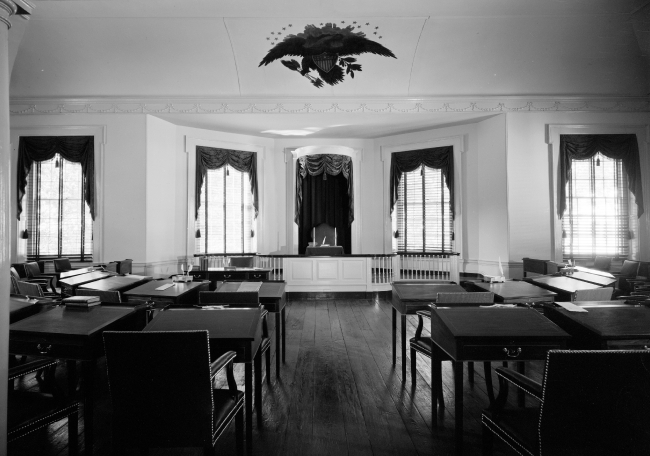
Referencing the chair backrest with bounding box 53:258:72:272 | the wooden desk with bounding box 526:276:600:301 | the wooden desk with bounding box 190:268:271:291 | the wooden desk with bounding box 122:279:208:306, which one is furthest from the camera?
the chair backrest with bounding box 53:258:72:272

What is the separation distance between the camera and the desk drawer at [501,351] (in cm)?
196

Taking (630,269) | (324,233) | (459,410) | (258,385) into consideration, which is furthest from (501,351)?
(324,233)

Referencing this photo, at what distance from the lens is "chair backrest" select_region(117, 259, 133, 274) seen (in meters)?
6.39

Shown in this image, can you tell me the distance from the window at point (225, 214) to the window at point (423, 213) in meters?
3.54

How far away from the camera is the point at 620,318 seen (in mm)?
2209

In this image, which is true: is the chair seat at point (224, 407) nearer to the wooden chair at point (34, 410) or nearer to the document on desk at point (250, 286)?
the wooden chair at point (34, 410)

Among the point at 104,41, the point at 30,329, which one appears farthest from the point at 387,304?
the point at 104,41

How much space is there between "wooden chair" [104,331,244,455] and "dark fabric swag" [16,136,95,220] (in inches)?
267

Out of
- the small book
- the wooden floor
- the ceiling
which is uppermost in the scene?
the ceiling

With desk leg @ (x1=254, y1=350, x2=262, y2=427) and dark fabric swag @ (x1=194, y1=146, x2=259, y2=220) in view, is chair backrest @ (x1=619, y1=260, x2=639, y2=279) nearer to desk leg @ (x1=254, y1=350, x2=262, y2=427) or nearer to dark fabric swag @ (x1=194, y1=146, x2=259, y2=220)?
desk leg @ (x1=254, y1=350, x2=262, y2=427)

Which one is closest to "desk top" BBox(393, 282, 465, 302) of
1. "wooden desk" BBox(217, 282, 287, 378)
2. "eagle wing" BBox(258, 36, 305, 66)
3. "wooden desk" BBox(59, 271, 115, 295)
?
"wooden desk" BBox(217, 282, 287, 378)

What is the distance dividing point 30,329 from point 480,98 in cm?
772

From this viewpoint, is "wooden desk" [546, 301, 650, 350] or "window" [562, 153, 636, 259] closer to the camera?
"wooden desk" [546, 301, 650, 350]

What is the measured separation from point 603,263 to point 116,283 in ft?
26.4
